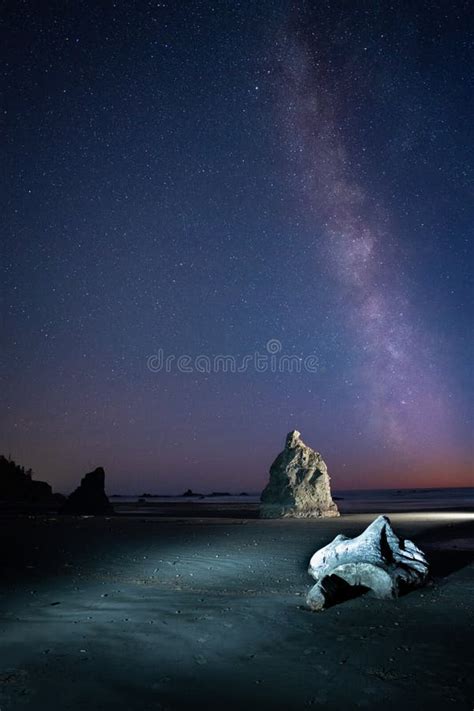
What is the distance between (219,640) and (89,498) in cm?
3115

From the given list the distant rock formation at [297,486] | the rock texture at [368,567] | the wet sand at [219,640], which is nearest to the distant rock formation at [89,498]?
the distant rock formation at [297,486]

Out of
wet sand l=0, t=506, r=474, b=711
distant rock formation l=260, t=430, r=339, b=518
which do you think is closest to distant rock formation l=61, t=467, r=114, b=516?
distant rock formation l=260, t=430, r=339, b=518

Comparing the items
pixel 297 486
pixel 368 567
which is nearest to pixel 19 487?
pixel 297 486

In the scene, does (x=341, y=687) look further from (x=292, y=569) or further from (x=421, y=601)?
(x=292, y=569)

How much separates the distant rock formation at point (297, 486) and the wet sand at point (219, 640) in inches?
616

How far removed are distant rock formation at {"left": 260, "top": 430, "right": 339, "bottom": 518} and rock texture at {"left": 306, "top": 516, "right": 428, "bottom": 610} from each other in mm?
17481

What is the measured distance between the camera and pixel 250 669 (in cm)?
516

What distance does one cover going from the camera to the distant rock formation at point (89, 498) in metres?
34.4

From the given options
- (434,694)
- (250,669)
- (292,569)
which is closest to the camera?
(434,694)

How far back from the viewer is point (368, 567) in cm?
849

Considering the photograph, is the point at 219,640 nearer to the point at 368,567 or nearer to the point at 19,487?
the point at 368,567

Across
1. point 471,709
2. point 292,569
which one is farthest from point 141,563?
point 471,709

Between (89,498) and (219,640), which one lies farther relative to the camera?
(89,498)

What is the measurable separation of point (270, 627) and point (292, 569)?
466 centimetres
